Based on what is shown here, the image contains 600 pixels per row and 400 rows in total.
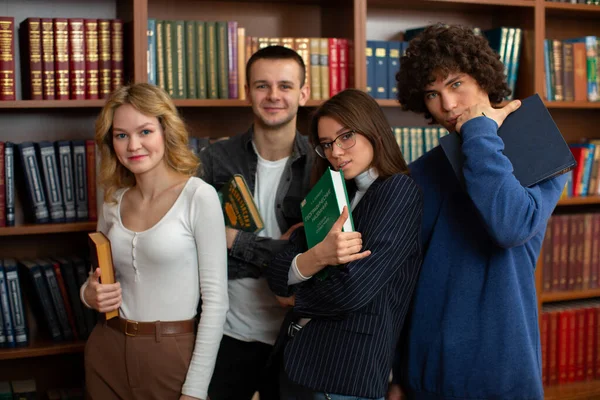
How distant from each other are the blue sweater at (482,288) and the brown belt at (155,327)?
577mm

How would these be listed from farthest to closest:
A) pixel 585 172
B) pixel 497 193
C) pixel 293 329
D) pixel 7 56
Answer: pixel 585 172 < pixel 7 56 < pixel 293 329 < pixel 497 193

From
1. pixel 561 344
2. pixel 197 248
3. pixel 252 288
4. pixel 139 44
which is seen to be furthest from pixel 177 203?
pixel 561 344

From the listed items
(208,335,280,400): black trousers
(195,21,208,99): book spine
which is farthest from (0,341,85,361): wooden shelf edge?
(195,21,208,99): book spine

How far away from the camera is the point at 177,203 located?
1.76 metres

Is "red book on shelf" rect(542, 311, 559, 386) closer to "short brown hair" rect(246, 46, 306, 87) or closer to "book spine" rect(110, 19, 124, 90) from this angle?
"short brown hair" rect(246, 46, 306, 87)

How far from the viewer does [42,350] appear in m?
2.46

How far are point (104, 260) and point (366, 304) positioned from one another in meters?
0.70

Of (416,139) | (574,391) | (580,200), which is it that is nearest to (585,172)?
(580,200)

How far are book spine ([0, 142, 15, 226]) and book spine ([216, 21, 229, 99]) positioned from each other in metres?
0.80

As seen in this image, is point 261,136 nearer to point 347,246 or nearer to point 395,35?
point 347,246

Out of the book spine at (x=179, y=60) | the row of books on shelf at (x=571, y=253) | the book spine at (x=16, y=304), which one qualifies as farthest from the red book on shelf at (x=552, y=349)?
the book spine at (x=16, y=304)

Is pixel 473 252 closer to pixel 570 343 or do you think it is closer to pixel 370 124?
pixel 370 124

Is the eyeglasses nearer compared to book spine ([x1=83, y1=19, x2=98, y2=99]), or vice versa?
the eyeglasses

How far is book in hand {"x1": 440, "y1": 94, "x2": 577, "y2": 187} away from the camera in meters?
1.47
